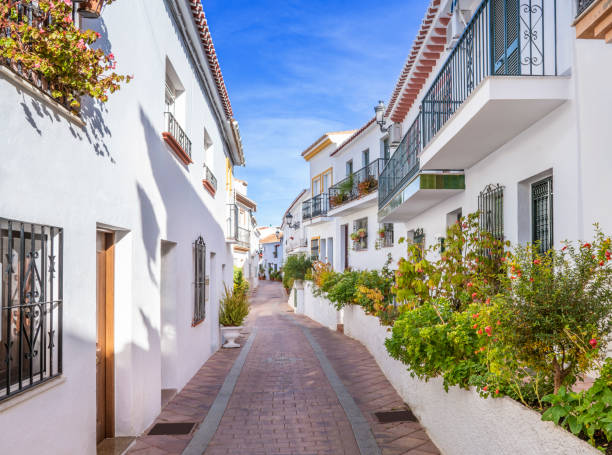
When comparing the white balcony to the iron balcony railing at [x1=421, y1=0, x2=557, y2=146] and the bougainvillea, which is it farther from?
the bougainvillea

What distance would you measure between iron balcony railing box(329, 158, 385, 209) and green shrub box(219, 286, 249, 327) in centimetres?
684

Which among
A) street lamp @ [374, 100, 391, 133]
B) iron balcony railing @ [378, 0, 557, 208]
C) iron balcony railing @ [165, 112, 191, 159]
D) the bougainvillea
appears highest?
street lamp @ [374, 100, 391, 133]

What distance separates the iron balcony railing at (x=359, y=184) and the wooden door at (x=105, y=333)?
501 inches

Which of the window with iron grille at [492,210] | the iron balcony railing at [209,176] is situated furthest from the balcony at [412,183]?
the iron balcony railing at [209,176]

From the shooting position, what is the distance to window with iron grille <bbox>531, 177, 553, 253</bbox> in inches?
237

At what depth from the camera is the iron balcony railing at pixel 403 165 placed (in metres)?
9.95

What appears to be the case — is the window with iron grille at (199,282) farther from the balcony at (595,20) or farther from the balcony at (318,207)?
the balcony at (318,207)

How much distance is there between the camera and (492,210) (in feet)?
24.8

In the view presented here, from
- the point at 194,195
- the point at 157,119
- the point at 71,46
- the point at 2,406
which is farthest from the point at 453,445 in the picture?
the point at 194,195

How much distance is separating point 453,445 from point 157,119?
5550mm

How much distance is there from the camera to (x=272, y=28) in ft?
39.9

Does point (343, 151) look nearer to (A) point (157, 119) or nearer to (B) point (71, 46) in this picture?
(A) point (157, 119)

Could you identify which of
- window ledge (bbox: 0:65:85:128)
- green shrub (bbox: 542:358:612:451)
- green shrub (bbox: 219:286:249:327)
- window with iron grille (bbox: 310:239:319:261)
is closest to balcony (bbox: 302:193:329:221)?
window with iron grille (bbox: 310:239:319:261)

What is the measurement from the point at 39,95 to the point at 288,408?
5.25m
